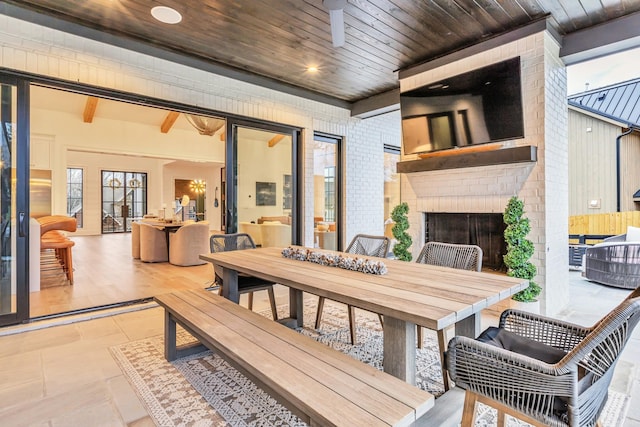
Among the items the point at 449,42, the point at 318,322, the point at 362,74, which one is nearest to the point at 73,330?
the point at 318,322

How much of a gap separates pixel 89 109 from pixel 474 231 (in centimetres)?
820

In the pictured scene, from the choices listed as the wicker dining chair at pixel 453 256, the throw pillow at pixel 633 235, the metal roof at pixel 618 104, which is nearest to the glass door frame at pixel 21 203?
the wicker dining chair at pixel 453 256

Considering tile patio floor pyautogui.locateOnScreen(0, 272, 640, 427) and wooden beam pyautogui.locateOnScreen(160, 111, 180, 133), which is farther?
wooden beam pyautogui.locateOnScreen(160, 111, 180, 133)

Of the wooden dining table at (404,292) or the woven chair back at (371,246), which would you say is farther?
the woven chair back at (371,246)

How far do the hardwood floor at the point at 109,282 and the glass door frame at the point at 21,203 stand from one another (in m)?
0.20

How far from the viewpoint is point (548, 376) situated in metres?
1.11

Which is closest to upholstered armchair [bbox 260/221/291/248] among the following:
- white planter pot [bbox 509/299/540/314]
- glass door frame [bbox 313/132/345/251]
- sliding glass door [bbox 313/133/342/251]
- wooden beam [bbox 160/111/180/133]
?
sliding glass door [bbox 313/133/342/251]

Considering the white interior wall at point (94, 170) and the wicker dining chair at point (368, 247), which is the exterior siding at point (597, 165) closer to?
the wicker dining chair at point (368, 247)

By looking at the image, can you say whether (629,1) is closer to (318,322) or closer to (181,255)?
(318,322)

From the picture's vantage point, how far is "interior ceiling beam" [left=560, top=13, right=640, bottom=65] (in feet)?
10.1

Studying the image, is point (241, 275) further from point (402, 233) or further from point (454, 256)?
point (402, 233)

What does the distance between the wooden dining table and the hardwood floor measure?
2283 mm

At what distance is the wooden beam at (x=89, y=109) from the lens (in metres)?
6.98

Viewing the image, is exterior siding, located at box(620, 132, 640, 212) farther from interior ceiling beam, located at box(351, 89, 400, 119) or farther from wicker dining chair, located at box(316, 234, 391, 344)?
wicker dining chair, located at box(316, 234, 391, 344)
